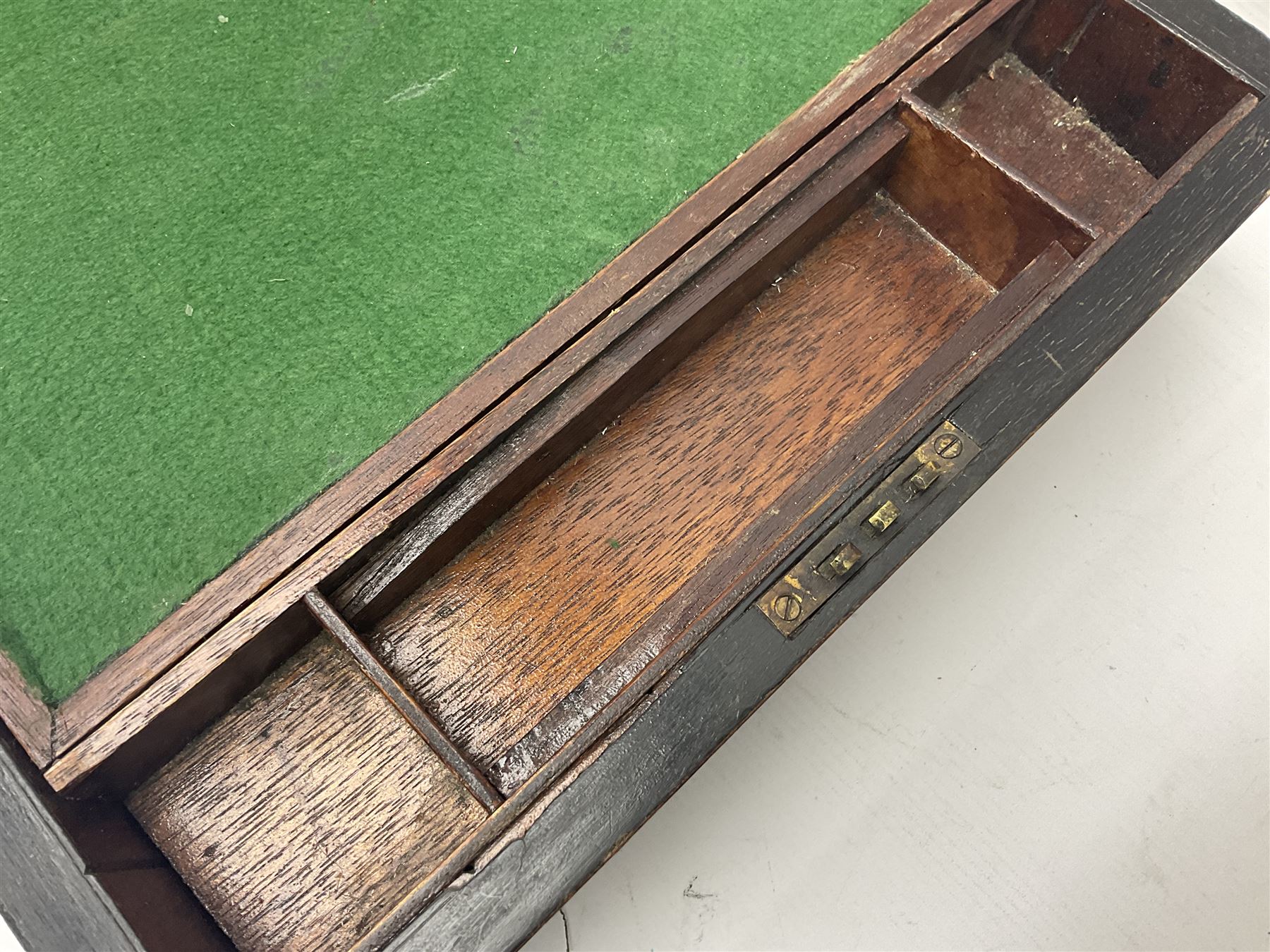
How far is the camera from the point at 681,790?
4.10ft

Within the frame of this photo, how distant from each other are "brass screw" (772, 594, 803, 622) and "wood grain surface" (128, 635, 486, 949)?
1.30 feet

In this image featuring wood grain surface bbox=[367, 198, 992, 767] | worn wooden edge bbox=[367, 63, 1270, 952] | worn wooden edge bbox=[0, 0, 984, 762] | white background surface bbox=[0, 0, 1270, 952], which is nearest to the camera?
worn wooden edge bbox=[367, 63, 1270, 952]

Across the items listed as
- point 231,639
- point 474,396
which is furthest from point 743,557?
point 231,639

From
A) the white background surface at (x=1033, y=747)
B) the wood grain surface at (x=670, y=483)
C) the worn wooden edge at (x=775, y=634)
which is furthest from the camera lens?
the white background surface at (x=1033, y=747)

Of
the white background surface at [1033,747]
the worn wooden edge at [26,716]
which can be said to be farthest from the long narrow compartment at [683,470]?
the white background surface at [1033,747]

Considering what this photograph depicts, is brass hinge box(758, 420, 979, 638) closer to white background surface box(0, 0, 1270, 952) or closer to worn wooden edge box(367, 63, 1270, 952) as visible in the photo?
worn wooden edge box(367, 63, 1270, 952)

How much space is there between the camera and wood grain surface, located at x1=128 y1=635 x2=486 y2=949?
1.00 m

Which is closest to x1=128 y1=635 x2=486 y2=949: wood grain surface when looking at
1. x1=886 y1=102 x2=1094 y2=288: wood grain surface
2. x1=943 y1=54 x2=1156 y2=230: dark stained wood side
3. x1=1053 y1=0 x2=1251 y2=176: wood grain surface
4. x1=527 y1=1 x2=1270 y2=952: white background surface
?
x1=527 y1=1 x2=1270 y2=952: white background surface

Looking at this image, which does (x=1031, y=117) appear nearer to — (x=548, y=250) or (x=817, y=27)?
(x=817, y=27)

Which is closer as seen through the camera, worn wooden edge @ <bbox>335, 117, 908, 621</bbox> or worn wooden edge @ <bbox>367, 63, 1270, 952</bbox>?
worn wooden edge @ <bbox>367, 63, 1270, 952</bbox>

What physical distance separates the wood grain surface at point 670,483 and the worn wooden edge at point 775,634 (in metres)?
0.18

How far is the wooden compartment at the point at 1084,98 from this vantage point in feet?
3.83

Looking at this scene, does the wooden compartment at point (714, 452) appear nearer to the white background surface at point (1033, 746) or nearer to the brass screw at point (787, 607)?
the brass screw at point (787, 607)

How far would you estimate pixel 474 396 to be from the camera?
1.08 metres
